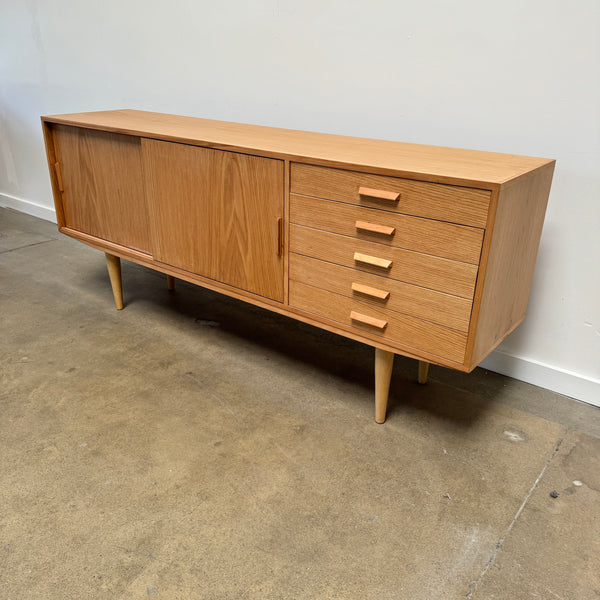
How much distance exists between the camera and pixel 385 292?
4.55 ft

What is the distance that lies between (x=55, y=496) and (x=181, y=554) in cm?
38

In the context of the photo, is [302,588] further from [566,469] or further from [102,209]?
[102,209]

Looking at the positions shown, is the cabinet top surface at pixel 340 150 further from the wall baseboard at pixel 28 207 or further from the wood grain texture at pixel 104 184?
the wall baseboard at pixel 28 207

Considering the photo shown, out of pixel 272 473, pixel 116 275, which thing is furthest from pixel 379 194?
pixel 116 275

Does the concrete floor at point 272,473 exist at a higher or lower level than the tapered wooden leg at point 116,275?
lower

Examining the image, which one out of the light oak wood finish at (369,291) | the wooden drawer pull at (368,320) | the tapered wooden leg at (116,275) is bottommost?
the tapered wooden leg at (116,275)

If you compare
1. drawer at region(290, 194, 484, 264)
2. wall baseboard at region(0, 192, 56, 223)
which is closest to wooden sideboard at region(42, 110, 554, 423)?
drawer at region(290, 194, 484, 264)

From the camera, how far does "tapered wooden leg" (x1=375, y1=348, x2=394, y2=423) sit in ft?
4.96

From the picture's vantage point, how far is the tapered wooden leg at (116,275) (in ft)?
7.14

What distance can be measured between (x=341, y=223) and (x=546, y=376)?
93cm

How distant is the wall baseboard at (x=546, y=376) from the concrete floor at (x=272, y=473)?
4cm

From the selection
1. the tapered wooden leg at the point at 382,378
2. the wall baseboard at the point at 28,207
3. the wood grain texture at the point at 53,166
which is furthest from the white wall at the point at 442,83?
the wall baseboard at the point at 28,207

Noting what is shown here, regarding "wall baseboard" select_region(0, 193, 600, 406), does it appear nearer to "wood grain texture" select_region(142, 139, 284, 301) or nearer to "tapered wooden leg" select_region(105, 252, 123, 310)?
"wood grain texture" select_region(142, 139, 284, 301)

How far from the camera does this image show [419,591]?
110cm
